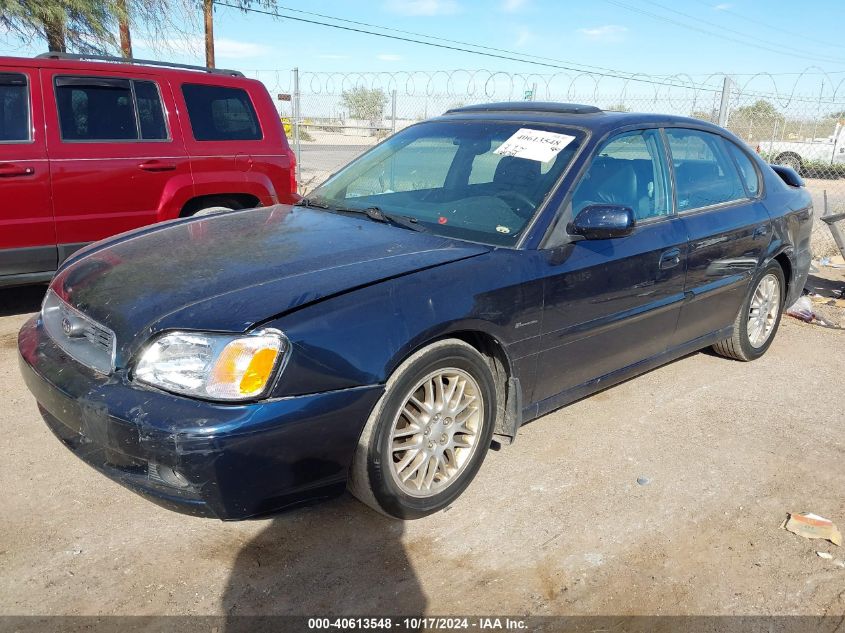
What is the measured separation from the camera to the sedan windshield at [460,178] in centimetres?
333

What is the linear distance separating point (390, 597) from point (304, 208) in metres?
2.22

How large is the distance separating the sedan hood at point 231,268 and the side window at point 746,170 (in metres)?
2.48

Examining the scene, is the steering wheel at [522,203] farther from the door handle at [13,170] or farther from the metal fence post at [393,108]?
the metal fence post at [393,108]

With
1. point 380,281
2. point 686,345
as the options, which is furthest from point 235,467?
point 686,345

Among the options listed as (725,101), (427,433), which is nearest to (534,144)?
(427,433)

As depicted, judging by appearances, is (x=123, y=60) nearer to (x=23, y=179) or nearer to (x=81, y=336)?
(x=23, y=179)

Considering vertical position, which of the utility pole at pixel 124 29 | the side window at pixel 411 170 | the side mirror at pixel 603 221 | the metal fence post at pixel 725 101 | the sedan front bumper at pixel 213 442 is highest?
the utility pole at pixel 124 29

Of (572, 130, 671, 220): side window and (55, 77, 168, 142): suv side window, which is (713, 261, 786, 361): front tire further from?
(55, 77, 168, 142): suv side window

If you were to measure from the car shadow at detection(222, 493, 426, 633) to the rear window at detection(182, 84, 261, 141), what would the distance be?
4047mm

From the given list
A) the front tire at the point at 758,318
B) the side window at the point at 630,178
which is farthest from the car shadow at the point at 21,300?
the front tire at the point at 758,318

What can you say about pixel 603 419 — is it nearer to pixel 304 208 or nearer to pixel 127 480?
pixel 304 208

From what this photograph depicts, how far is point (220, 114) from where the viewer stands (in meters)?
6.07

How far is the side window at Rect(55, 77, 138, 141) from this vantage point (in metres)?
5.28

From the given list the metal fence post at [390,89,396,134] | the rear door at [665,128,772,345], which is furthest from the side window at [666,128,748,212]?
the metal fence post at [390,89,396,134]
